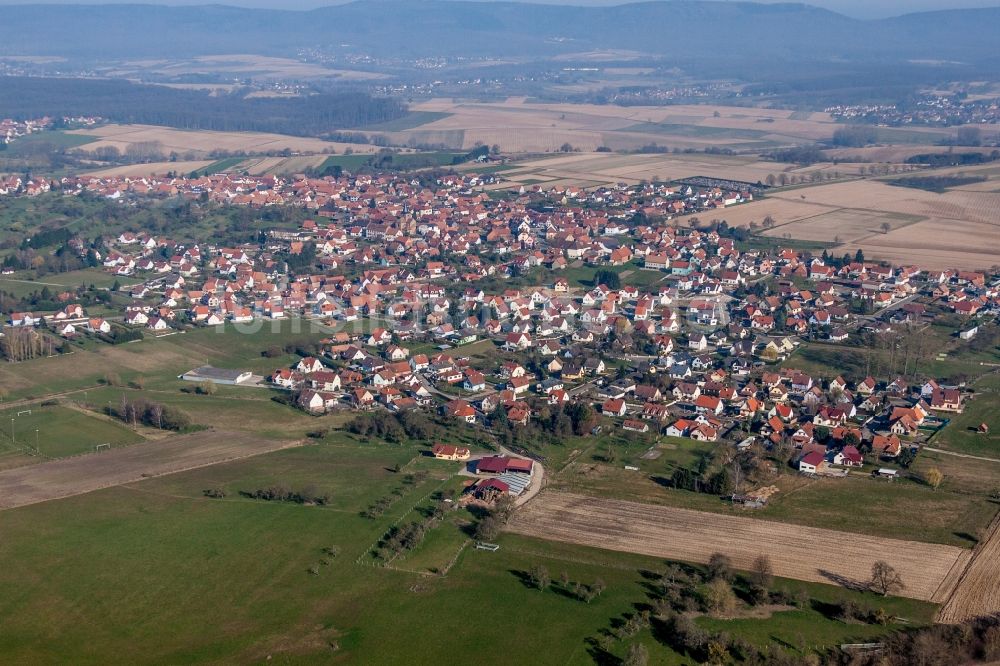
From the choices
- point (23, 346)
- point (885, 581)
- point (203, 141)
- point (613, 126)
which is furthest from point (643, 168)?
point (885, 581)

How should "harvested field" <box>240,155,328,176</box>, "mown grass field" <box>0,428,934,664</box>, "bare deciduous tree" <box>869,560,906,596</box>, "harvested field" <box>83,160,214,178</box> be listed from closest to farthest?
"mown grass field" <box>0,428,934,664</box>
"bare deciduous tree" <box>869,560,906,596</box>
"harvested field" <box>83,160,214,178</box>
"harvested field" <box>240,155,328,176</box>

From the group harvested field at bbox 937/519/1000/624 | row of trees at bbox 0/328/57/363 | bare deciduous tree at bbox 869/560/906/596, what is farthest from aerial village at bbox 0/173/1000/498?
bare deciduous tree at bbox 869/560/906/596

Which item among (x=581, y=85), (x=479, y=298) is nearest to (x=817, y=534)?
(x=479, y=298)

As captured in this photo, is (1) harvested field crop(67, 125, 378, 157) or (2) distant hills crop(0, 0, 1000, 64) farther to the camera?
(2) distant hills crop(0, 0, 1000, 64)

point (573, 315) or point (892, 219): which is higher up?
point (892, 219)

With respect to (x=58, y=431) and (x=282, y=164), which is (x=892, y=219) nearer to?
(x=282, y=164)

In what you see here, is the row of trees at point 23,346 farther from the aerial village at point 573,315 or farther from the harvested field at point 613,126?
the harvested field at point 613,126

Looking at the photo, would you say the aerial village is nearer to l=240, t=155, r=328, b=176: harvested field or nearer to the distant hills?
l=240, t=155, r=328, b=176: harvested field
